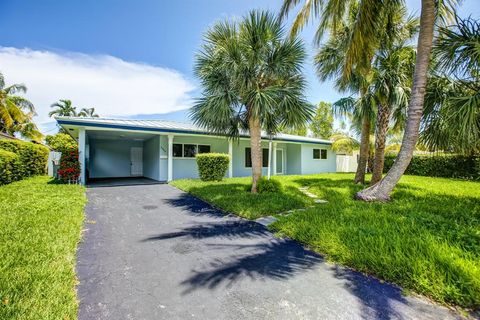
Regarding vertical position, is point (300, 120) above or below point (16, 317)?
above

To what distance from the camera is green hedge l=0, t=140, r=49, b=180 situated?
11.0 metres

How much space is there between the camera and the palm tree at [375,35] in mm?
5656

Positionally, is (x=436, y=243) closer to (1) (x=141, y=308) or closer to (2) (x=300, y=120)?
(1) (x=141, y=308)

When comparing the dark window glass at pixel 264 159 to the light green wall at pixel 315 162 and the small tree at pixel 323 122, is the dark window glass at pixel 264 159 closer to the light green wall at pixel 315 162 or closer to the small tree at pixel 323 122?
the light green wall at pixel 315 162

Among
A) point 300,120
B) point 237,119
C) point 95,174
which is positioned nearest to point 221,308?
point 300,120

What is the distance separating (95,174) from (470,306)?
17822mm

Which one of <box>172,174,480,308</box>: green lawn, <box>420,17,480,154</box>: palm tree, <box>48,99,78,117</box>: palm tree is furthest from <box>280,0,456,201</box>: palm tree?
<box>48,99,78,117</box>: palm tree

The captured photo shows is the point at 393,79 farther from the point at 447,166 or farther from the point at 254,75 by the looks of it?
the point at 447,166

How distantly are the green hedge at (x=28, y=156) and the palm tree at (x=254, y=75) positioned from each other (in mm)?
9119

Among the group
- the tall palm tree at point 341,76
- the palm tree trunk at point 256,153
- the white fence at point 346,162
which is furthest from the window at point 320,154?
the palm tree trunk at point 256,153

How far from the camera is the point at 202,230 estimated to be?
4809mm

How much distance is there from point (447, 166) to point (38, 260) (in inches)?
798

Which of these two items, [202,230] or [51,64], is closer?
[202,230]

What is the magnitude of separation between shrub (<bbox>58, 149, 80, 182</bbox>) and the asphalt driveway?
6792 mm
